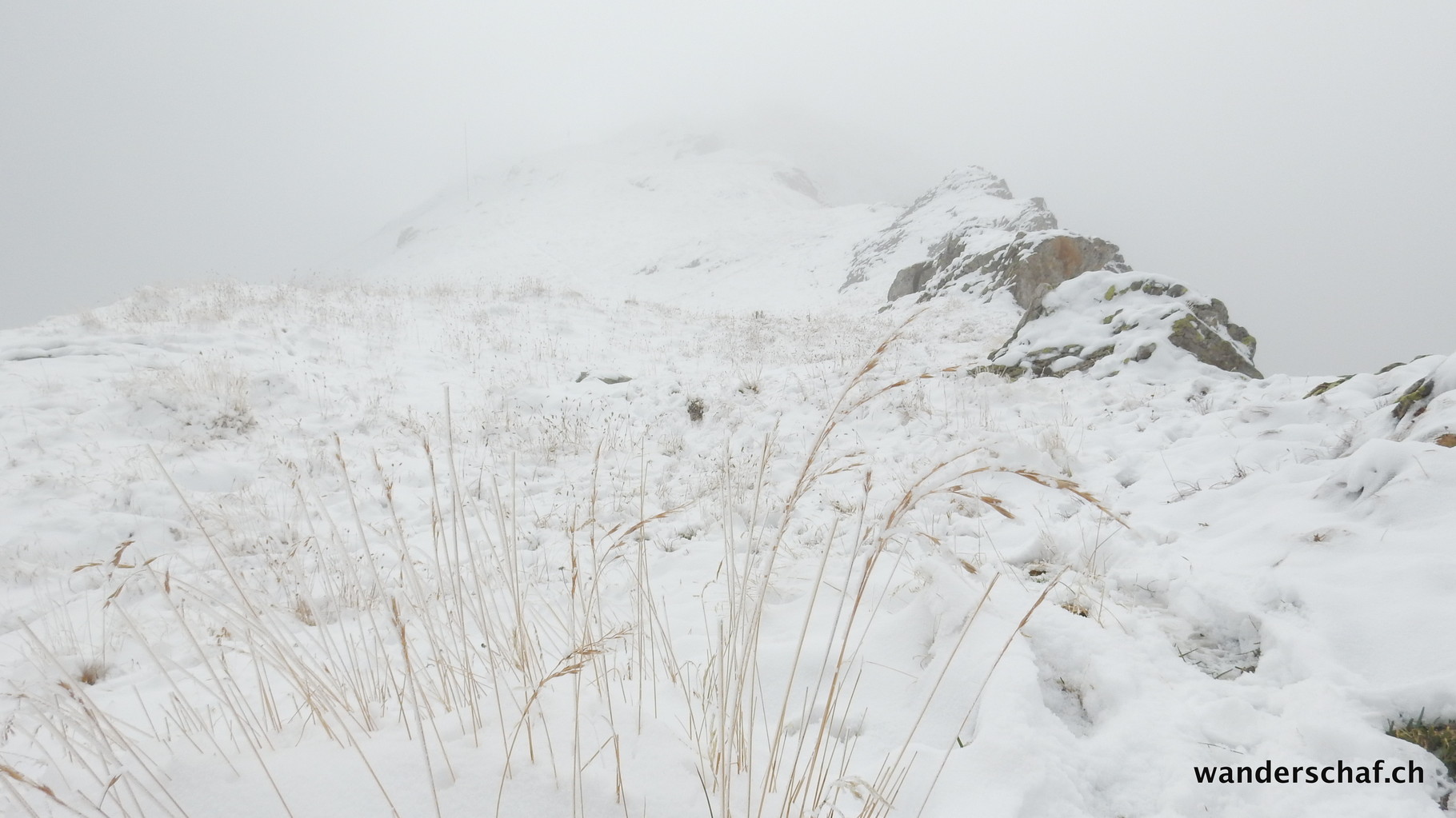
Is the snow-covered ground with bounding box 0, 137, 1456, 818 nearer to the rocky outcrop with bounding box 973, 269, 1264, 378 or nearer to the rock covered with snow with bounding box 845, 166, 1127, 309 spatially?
the rocky outcrop with bounding box 973, 269, 1264, 378

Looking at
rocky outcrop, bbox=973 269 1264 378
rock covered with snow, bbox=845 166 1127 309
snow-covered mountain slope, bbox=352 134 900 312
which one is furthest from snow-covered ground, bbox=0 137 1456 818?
snow-covered mountain slope, bbox=352 134 900 312

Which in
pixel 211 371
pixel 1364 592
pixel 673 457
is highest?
pixel 211 371

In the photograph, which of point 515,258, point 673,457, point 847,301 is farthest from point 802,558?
point 515,258

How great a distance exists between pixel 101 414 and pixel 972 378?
28.8 feet

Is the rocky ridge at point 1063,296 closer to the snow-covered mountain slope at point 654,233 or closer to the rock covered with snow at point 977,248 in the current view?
the rock covered with snow at point 977,248

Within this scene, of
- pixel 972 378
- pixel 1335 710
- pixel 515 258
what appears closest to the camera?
pixel 1335 710

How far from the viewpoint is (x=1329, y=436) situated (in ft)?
11.3

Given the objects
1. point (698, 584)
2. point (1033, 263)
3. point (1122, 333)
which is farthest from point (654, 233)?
point (698, 584)

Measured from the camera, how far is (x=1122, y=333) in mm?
6555

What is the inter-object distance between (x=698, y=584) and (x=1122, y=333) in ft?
19.5

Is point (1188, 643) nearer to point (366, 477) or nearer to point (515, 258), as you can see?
point (366, 477)

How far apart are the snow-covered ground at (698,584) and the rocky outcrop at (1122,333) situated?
1.48ft

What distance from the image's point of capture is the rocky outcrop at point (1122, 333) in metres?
5.94

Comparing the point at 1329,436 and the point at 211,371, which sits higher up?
the point at 211,371
